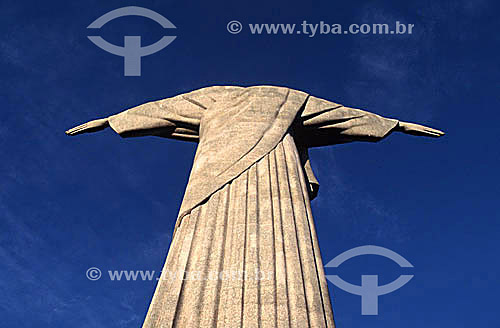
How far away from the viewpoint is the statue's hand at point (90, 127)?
9.44 metres

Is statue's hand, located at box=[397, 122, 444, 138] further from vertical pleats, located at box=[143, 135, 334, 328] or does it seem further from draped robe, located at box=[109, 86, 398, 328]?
vertical pleats, located at box=[143, 135, 334, 328]

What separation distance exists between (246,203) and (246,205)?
0.04 meters

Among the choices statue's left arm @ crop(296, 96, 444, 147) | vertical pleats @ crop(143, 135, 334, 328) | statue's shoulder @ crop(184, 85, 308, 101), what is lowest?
vertical pleats @ crop(143, 135, 334, 328)

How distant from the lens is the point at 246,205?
734cm

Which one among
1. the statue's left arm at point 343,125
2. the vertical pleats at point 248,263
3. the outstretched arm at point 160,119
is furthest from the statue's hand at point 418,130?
the outstretched arm at point 160,119

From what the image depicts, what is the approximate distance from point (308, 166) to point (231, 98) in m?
1.98

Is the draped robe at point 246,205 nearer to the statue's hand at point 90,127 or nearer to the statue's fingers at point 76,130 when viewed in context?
the statue's hand at point 90,127

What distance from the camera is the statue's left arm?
9.55m

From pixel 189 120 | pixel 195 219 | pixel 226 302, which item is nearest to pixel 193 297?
pixel 226 302

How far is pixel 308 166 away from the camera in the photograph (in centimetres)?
991

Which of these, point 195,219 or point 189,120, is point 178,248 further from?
point 189,120

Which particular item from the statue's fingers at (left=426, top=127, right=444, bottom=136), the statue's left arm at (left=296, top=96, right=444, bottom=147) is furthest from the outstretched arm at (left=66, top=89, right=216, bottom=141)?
the statue's fingers at (left=426, top=127, right=444, bottom=136)

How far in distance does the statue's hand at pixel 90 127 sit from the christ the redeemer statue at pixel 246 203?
0.02 metres

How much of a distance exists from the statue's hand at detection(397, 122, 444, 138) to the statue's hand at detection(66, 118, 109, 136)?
5.49m
